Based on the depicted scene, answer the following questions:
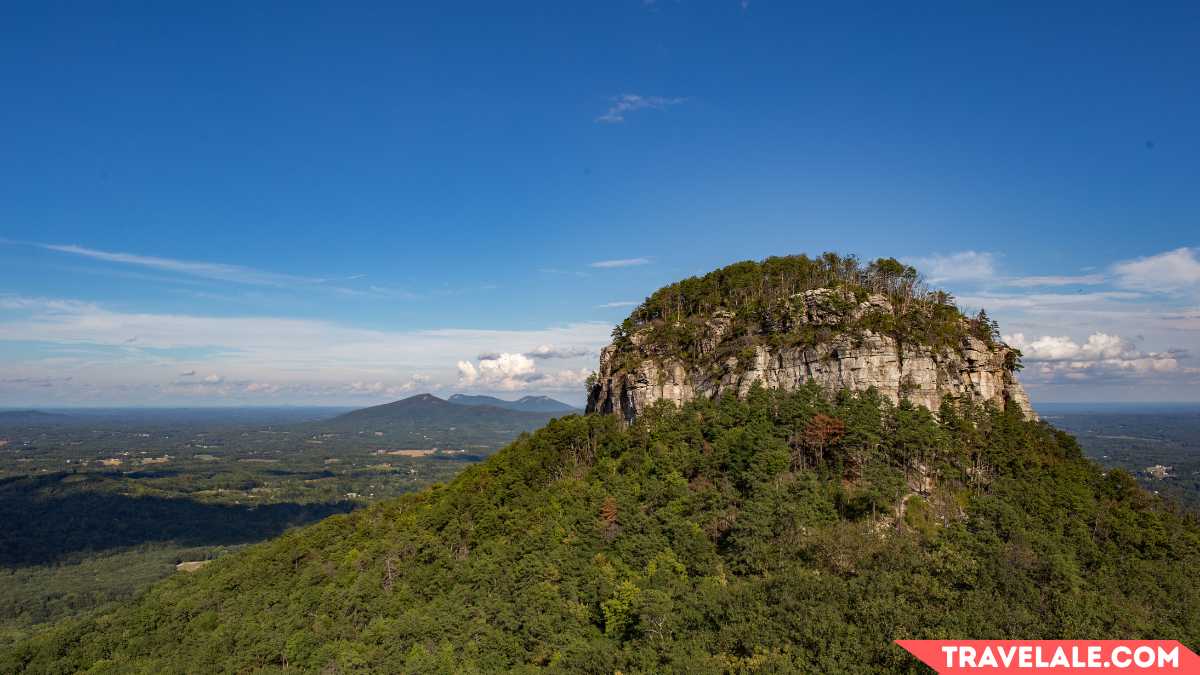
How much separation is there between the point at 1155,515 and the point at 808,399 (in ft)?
94.7

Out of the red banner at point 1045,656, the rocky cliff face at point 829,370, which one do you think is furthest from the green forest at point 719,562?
the rocky cliff face at point 829,370

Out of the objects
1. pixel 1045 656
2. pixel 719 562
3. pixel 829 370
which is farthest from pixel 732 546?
pixel 829 370

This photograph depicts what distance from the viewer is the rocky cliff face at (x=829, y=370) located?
59.3m

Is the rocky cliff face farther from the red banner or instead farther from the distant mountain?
the red banner

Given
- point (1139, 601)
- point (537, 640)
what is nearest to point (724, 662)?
point (537, 640)

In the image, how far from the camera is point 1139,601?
3750 centimetres

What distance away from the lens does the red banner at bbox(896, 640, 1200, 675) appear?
1057 inches

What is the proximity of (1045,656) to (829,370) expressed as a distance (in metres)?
36.7

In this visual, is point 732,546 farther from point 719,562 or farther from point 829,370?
point 829,370

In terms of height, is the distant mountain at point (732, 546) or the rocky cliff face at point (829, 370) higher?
the rocky cliff face at point (829, 370)

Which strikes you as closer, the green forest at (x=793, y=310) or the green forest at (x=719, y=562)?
the green forest at (x=719, y=562)

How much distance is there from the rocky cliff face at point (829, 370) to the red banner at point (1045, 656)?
30.8 metres

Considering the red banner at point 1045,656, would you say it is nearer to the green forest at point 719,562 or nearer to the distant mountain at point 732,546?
the distant mountain at point 732,546

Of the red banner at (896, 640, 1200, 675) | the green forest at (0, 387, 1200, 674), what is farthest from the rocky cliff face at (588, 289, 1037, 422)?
the red banner at (896, 640, 1200, 675)
